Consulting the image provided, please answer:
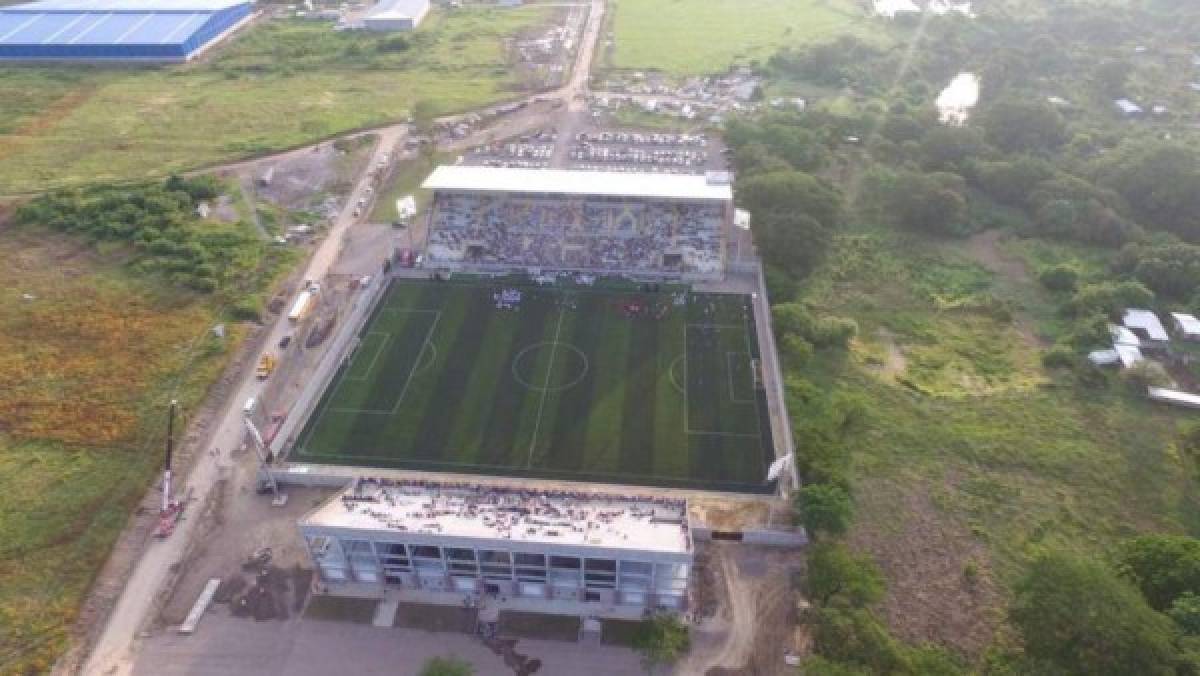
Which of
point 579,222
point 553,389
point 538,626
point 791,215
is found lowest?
point 538,626

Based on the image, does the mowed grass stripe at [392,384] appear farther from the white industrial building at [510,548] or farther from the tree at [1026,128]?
the tree at [1026,128]

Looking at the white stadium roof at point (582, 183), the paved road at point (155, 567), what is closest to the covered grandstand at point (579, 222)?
the white stadium roof at point (582, 183)

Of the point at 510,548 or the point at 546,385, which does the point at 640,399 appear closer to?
the point at 546,385

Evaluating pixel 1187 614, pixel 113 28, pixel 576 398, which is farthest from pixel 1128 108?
pixel 113 28

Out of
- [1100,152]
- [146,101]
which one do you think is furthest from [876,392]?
[146,101]

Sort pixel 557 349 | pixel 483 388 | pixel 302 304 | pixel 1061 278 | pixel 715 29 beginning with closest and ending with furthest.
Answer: pixel 483 388
pixel 557 349
pixel 302 304
pixel 1061 278
pixel 715 29

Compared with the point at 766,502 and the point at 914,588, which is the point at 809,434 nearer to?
the point at 766,502

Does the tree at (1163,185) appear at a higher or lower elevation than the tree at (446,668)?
higher
